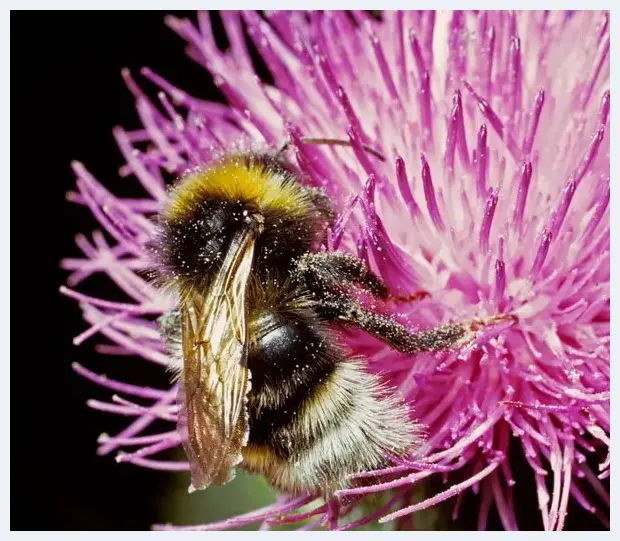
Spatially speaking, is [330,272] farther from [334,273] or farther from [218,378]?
[218,378]

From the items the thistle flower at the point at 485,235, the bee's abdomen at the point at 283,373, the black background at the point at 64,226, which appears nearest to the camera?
the bee's abdomen at the point at 283,373

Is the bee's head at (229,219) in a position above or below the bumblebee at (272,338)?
above

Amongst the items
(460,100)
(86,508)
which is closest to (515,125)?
(460,100)

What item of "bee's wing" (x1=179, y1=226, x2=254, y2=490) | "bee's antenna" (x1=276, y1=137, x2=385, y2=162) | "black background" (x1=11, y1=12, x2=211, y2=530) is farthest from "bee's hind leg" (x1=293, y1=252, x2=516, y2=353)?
"black background" (x1=11, y1=12, x2=211, y2=530)

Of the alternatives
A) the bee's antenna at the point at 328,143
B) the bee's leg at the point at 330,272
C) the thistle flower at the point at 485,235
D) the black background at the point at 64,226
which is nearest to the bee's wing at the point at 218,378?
the bee's leg at the point at 330,272

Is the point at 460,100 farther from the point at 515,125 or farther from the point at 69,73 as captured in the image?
the point at 69,73

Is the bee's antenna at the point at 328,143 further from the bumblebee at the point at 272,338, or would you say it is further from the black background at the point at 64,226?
the black background at the point at 64,226
